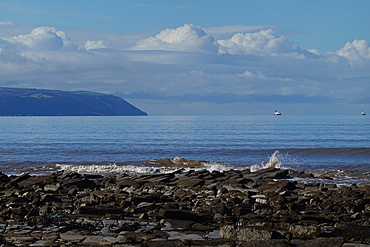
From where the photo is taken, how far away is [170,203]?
17.0 meters

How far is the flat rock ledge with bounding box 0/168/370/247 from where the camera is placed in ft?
36.9

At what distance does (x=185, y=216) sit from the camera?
1375cm

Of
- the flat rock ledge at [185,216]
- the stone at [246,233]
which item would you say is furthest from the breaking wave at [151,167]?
the stone at [246,233]

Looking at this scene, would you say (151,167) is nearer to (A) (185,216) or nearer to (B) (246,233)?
(A) (185,216)

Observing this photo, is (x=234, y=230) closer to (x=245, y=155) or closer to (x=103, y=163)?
(x=103, y=163)

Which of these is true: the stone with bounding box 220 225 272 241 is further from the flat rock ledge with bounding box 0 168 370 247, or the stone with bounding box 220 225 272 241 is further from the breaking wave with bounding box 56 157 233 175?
the breaking wave with bounding box 56 157 233 175

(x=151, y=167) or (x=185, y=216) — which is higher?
(x=185, y=216)

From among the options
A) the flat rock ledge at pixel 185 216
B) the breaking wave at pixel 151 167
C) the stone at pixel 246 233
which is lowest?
the breaking wave at pixel 151 167

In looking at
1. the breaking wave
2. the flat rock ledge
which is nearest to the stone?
the flat rock ledge

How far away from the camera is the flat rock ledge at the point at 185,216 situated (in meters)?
11.2

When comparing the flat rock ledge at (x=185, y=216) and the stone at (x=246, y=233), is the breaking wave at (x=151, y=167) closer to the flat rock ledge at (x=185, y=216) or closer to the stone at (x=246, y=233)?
the flat rock ledge at (x=185, y=216)

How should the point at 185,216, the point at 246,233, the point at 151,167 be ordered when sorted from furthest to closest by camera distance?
the point at 151,167 < the point at 185,216 < the point at 246,233

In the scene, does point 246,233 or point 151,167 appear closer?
point 246,233

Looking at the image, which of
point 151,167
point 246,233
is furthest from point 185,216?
point 151,167
